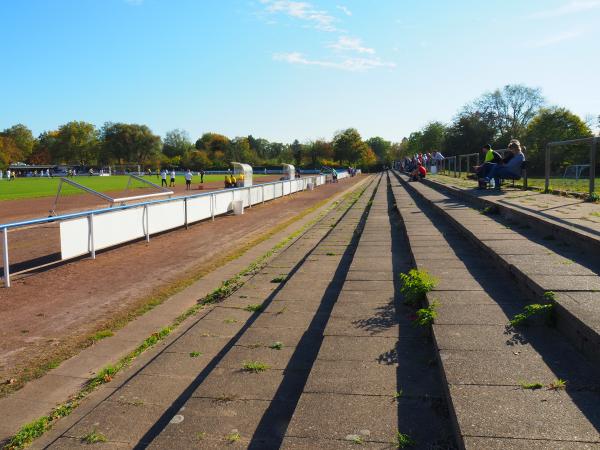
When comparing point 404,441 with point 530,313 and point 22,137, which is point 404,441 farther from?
point 22,137

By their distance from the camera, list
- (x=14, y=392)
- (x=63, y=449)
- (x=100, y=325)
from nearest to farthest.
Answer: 1. (x=63, y=449)
2. (x=14, y=392)
3. (x=100, y=325)

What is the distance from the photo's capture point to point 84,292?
7.80 metres

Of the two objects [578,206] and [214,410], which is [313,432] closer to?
[214,410]

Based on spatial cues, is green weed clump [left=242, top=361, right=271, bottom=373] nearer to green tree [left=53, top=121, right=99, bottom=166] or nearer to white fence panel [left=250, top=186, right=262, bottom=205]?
white fence panel [left=250, top=186, right=262, bottom=205]

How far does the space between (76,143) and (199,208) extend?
420 feet

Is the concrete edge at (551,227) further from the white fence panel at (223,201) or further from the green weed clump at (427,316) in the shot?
the white fence panel at (223,201)

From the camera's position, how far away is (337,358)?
146 inches

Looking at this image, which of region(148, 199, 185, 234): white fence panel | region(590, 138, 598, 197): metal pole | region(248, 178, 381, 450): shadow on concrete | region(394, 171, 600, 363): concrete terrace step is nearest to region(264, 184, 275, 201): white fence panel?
region(148, 199, 185, 234): white fence panel

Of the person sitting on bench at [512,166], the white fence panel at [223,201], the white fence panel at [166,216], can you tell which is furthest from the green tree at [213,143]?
the person sitting on bench at [512,166]

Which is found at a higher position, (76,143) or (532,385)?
(76,143)

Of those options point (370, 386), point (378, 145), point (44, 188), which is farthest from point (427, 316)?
point (378, 145)

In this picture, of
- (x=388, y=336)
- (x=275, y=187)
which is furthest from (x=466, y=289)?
(x=275, y=187)

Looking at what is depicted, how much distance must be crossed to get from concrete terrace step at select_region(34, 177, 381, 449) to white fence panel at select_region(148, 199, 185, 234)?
25.3ft

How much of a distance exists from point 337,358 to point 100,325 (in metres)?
3.72
